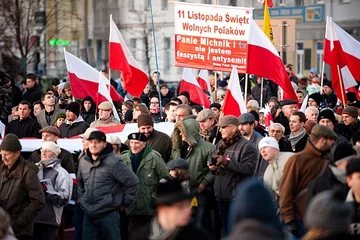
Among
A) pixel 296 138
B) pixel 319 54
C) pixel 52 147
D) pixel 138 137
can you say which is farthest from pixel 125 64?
pixel 319 54

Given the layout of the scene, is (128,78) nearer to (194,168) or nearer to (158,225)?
(194,168)

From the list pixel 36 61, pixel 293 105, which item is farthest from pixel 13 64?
pixel 293 105

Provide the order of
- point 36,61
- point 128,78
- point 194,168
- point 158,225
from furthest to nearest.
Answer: point 36,61, point 128,78, point 194,168, point 158,225

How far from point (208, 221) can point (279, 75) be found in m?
3.64

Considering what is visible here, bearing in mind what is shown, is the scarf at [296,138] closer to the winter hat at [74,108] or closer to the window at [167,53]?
the winter hat at [74,108]

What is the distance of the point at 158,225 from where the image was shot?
784cm

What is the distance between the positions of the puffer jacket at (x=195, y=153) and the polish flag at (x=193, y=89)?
6.92 m

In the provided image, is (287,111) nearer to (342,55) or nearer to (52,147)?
(342,55)

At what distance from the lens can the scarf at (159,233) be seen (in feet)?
23.8

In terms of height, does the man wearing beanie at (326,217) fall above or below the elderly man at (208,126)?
above

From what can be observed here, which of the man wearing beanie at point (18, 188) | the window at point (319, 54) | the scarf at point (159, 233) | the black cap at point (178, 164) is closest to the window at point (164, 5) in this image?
the window at point (319, 54)

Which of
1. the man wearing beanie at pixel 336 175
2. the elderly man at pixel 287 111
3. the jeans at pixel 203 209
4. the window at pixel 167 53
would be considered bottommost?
the window at pixel 167 53

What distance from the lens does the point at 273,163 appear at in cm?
1175

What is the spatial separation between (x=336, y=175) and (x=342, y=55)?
377 inches
